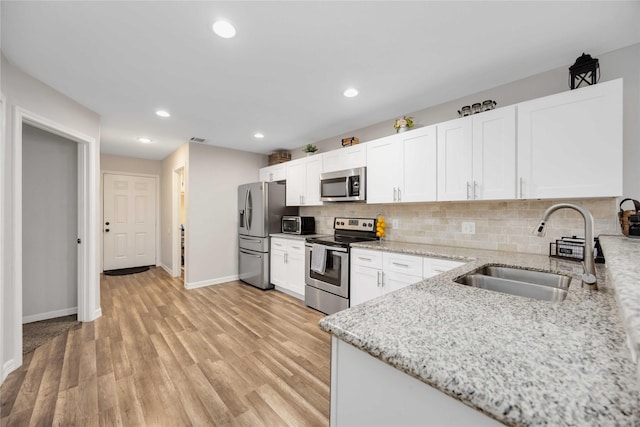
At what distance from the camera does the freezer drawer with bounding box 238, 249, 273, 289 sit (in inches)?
170

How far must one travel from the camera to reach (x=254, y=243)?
450 cm

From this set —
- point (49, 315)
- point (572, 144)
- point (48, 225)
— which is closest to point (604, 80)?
point (572, 144)

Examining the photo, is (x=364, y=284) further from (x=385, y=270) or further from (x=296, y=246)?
(x=296, y=246)

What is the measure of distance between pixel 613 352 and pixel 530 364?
0.22 metres

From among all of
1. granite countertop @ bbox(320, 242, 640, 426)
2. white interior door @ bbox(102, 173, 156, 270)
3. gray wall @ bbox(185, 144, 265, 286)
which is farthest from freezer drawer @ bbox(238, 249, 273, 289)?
granite countertop @ bbox(320, 242, 640, 426)

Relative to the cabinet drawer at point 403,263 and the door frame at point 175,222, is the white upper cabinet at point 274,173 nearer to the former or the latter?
the door frame at point 175,222

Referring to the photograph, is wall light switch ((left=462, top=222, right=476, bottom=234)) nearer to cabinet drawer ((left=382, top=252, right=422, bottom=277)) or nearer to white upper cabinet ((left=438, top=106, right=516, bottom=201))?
white upper cabinet ((left=438, top=106, right=516, bottom=201))

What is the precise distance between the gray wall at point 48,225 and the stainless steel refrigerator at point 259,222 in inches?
87.0

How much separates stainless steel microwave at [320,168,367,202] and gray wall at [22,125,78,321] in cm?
314

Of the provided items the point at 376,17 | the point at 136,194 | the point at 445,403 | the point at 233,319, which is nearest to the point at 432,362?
the point at 445,403

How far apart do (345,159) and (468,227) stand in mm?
1684

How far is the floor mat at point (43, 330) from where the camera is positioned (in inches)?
98.1

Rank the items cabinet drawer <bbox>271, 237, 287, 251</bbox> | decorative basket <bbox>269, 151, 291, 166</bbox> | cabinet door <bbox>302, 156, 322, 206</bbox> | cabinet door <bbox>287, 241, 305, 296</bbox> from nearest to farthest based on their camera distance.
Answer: cabinet door <bbox>287, 241, 305, 296</bbox>, cabinet door <bbox>302, 156, 322, 206</bbox>, cabinet drawer <bbox>271, 237, 287, 251</bbox>, decorative basket <bbox>269, 151, 291, 166</bbox>

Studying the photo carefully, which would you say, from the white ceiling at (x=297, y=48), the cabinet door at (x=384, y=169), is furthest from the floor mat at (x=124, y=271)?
the cabinet door at (x=384, y=169)
